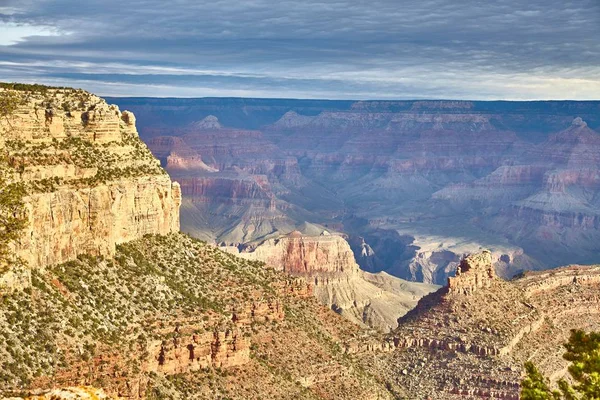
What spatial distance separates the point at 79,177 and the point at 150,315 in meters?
8.37

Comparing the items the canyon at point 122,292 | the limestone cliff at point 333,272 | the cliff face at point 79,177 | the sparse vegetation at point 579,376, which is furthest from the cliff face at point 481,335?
the limestone cliff at point 333,272

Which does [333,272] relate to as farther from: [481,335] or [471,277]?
[481,335]

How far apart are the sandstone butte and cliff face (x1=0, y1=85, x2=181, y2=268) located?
3.8 inches

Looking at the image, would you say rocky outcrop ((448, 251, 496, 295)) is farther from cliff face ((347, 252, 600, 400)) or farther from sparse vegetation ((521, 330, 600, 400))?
sparse vegetation ((521, 330, 600, 400))

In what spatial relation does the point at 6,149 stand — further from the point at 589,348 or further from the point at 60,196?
the point at 589,348

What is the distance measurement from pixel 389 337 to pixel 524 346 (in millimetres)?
10317

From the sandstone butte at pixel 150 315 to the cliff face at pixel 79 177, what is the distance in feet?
0.31

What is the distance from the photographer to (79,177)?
214 ft

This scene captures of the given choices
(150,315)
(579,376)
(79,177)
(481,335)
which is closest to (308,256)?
(481,335)

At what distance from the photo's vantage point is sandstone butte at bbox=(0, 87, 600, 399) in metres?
56.5

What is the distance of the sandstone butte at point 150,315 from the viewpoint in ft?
185

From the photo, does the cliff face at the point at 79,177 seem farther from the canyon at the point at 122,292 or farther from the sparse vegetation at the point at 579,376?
the sparse vegetation at the point at 579,376

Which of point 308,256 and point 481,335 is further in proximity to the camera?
point 308,256

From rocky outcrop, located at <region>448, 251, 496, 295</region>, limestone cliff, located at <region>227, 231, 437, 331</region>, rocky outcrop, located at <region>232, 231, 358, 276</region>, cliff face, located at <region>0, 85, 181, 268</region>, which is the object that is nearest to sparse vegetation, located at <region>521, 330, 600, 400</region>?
cliff face, located at <region>0, 85, 181, 268</region>
